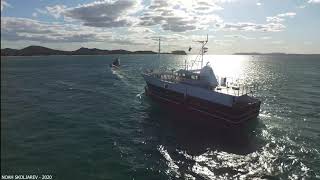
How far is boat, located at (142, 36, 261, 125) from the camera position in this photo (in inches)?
1563

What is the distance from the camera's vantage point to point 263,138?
3512cm

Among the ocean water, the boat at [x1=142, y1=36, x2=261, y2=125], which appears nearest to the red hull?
the boat at [x1=142, y1=36, x2=261, y2=125]

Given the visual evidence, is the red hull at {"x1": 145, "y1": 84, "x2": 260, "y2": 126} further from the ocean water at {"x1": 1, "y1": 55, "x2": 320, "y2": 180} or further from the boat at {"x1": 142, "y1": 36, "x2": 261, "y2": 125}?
the ocean water at {"x1": 1, "y1": 55, "x2": 320, "y2": 180}

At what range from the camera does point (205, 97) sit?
140ft

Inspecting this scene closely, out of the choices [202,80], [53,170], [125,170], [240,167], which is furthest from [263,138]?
[53,170]

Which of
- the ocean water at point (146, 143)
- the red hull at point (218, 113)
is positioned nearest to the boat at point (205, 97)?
the red hull at point (218, 113)

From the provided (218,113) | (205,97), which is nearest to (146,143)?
(218,113)

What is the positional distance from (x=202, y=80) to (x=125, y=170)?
25.9m

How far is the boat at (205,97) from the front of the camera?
3969 cm

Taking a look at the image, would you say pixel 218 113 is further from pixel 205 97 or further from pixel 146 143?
pixel 146 143

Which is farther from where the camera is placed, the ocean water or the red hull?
the red hull

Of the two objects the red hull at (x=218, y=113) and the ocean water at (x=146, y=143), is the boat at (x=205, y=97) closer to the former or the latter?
the red hull at (x=218, y=113)

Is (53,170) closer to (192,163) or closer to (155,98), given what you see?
(192,163)

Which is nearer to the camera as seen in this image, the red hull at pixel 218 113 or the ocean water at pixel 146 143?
the ocean water at pixel 146 143
